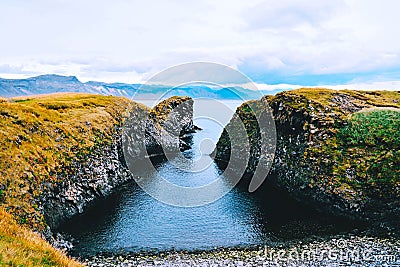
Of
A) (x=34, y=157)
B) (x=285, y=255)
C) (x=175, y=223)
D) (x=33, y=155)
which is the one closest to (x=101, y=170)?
(x=33, y=155)

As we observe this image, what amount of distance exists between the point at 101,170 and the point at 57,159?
1465cm

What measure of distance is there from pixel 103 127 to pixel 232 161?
41862mm

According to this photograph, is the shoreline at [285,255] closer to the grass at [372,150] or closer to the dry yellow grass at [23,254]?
the grass at [372,150]

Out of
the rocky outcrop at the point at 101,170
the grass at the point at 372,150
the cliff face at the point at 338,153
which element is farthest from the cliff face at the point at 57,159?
the grass at the point at 372,150

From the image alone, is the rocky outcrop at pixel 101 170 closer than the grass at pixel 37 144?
No

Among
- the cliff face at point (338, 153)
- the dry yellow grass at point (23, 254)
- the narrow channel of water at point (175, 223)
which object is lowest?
the narrow channel of water at point (175, 223)

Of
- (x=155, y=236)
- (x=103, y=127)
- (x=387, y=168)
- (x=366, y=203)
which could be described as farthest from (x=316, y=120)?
(x=103, y=127)

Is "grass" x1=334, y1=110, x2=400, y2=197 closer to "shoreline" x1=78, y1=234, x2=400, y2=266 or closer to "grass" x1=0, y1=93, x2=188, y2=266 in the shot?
"shoreline" x1=78, y1=234, x2=400, y2=266

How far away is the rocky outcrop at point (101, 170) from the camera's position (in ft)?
180

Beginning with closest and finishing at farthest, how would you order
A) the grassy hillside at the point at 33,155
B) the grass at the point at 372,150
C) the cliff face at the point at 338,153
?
1. the grassy hillside at the point at 33,155
2. the cliff face at the point at 338,153
3. the grass at the point at 372,150

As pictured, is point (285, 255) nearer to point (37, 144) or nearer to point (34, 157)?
point (34, 157)

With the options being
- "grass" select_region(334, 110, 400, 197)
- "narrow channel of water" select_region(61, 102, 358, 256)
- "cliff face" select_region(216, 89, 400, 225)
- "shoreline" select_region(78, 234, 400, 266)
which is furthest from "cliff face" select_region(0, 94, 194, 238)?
"grass" select_region(334, 110, 400, 197)

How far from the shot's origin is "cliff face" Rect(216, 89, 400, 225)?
59.2 metres

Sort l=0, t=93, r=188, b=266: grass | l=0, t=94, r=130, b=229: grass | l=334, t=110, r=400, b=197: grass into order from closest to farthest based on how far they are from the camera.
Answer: l=0, t=93, r=188, b=266: grass < l=0, t=94, r=130, b=229: grass < l=334, t=110, r=400, b=197: grass
